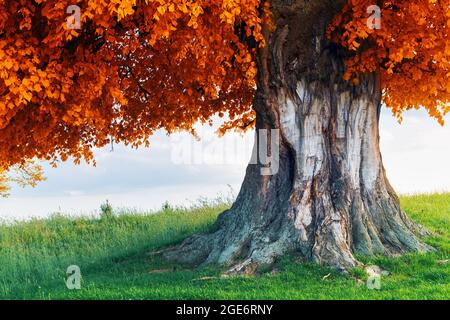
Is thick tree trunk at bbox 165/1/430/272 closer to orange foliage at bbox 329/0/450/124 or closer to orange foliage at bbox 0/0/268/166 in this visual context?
orange foliage at bbox 329/0/450/124

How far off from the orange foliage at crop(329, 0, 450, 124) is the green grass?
12.9 ft

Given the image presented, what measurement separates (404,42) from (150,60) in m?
6.44

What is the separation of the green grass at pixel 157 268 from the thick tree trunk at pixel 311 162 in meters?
0.79

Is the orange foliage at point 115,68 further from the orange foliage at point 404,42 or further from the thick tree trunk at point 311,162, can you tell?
the orange foliage at point 404,42

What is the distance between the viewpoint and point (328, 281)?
483 inches

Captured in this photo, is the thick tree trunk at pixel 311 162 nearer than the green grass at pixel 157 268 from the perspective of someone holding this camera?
No

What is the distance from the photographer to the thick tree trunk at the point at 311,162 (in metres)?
13.8

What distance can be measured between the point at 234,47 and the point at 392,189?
203 inches

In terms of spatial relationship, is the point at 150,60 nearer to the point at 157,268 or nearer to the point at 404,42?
the point at 157,268

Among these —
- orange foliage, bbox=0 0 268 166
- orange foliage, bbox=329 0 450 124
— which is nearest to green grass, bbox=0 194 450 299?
orange foliage, bbox=0 0 268 166

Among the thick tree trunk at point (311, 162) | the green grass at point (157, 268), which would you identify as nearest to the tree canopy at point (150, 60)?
→ the thick tree trunk at point (311, 162)

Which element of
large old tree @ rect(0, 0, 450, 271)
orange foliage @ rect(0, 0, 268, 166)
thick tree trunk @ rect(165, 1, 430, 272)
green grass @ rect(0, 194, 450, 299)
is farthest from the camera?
thick tree trunk @ rect(165, 1, 430, 272)

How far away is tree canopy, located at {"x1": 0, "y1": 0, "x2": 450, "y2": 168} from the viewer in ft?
39.6

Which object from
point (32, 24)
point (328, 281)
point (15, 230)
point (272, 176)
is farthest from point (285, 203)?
point (15, 230)
